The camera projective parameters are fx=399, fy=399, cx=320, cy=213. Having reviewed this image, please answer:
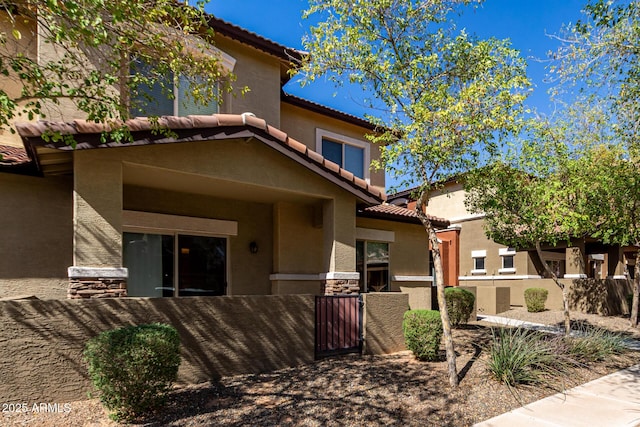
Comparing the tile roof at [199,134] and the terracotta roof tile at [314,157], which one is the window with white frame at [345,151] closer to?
the tile roof at [199,134]

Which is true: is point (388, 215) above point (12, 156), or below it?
below

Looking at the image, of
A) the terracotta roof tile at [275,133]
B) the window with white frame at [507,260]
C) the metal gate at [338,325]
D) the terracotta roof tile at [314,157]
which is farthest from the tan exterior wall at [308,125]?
the window with white frame at [507,260]

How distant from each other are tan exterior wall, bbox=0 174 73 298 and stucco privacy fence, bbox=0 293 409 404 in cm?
255

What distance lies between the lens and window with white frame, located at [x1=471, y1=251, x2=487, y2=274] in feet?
79.4

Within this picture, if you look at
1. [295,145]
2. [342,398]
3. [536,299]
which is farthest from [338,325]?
[536,299]

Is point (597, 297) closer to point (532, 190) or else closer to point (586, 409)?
point (532, 190)

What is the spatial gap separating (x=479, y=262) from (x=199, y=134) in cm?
2136

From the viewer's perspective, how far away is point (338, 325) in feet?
28.9

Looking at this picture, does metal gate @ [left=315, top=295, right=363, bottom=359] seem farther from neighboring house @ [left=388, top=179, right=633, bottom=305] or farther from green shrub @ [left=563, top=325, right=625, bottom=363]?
neighboring house @ [left=388, top=179, right=633, bottom=305]

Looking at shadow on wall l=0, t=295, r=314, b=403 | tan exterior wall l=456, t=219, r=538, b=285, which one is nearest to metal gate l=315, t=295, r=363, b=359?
shadow on wall l=0, t=295, r=314, b=403

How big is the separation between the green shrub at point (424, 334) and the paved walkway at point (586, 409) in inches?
86.2

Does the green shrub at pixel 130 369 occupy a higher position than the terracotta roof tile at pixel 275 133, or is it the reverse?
the terracotta roof tile at pixel 275 133

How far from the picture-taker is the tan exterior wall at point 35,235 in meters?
7.59

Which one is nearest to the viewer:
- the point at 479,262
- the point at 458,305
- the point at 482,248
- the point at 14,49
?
the point at 14,49
